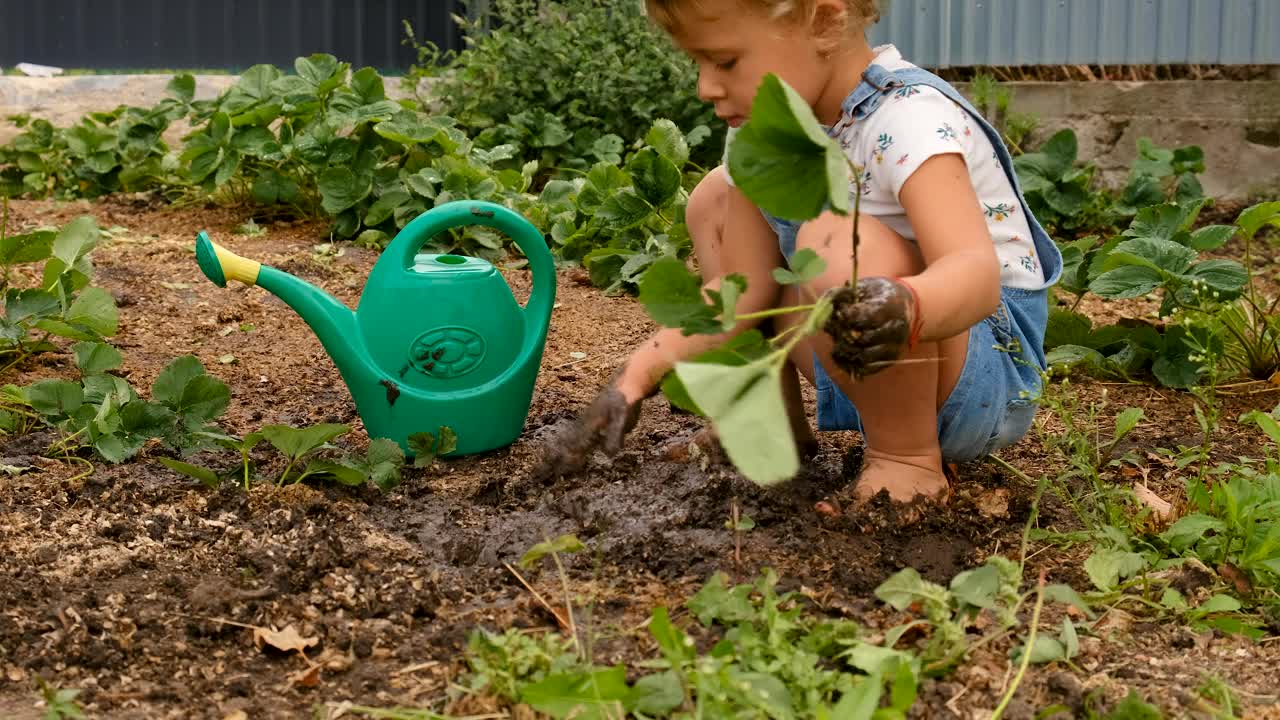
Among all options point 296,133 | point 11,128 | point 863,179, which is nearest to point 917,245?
point 863,179

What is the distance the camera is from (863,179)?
1.81 m

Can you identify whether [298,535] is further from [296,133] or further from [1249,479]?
[296,133]

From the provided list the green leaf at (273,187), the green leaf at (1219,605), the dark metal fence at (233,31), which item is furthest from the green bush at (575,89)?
the green leaf at (1219,605)

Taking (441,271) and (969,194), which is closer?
(969,194)

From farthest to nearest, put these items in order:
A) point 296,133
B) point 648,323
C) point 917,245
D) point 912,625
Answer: point 296,133, point 648,323, point 917,245, point 912,625

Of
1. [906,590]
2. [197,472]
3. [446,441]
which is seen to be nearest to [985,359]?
[906,590]

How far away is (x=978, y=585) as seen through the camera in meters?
1.46

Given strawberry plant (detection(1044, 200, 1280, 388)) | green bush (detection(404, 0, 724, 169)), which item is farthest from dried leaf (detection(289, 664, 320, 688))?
green bush (detection(404, 0, 724, 169))

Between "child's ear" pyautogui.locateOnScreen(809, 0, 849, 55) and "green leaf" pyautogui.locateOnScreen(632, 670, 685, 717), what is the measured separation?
0.91 metres

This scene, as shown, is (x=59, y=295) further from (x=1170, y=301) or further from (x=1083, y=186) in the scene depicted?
(x=1083, y=186)

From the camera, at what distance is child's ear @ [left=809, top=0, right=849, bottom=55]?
175 centimetres

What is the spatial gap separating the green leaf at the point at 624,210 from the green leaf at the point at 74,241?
129 cm

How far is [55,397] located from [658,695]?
4.43 feet

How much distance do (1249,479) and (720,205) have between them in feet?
2.90
